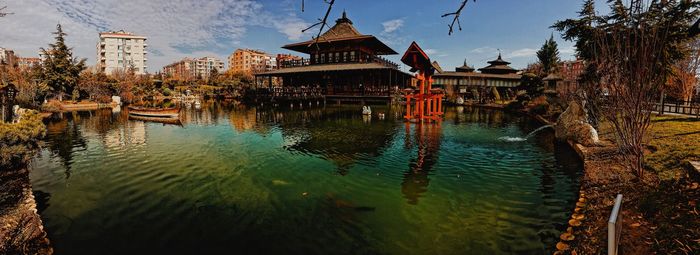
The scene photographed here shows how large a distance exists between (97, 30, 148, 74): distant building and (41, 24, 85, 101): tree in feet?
215

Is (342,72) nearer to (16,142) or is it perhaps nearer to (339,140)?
Result: (339,140)

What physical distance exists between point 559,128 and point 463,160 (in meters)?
6.70

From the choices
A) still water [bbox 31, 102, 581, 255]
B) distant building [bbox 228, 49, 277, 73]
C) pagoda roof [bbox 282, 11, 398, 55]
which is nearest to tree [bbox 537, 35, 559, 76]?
pagoda roof [bbox 282, 11, 398, 55]

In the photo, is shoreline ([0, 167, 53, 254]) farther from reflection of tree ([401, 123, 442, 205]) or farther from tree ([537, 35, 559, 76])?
tree ([537, 35, 559, 76])

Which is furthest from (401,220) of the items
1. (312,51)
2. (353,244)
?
(312,51)

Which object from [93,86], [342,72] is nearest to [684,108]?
[342,72]

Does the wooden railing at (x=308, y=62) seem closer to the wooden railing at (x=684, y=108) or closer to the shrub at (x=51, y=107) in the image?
the wooden railing at (x=684, y=108)

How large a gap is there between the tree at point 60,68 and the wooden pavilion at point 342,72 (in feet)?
80.4

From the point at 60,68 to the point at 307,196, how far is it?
160 ft

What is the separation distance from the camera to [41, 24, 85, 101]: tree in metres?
39.0

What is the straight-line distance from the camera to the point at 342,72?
3784 centimetres

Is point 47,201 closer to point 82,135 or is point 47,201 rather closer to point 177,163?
point 177,163

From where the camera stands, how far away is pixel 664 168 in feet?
24.5

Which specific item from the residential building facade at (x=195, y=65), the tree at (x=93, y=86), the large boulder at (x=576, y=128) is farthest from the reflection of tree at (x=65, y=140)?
the residential building facade at (x=195, y=65)
